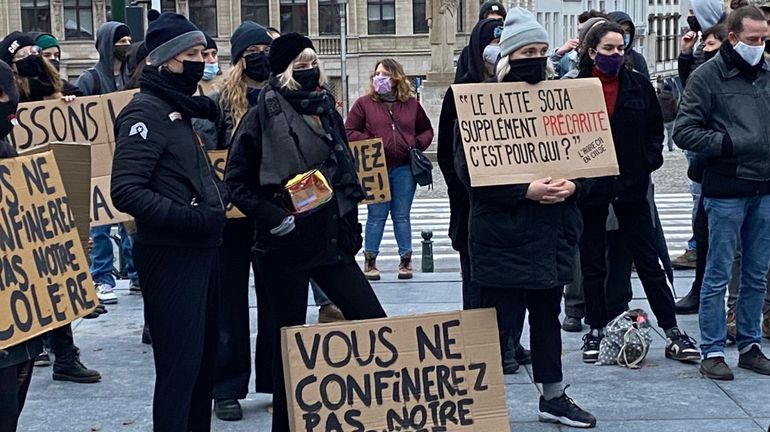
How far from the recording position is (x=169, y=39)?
6.05 metres

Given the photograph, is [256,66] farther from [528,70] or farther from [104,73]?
[104,73]

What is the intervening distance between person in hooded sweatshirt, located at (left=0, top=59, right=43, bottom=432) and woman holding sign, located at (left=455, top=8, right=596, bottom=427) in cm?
233

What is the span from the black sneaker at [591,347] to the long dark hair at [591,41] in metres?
1.62

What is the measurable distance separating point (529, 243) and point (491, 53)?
1.47 meters

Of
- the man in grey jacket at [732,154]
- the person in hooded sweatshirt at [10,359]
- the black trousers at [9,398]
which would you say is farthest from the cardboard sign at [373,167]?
the black trousers at [9,398]

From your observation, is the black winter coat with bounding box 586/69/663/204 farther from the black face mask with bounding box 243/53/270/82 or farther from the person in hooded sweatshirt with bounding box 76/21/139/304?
the person in hooded sweatshirt with bounding box 76/21/139/304

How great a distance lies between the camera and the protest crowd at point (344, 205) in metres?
6.01

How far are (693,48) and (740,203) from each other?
7.24 feet

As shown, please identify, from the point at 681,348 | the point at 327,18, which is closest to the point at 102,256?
the point at 681,348

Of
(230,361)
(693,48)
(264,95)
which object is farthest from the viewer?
(693,48)

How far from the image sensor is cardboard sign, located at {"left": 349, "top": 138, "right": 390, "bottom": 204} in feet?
36.2

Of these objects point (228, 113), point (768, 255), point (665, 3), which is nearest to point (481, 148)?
point (228, 113)

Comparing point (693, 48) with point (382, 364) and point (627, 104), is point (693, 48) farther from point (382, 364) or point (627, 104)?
point (382, 364)

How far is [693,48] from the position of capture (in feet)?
31.5
